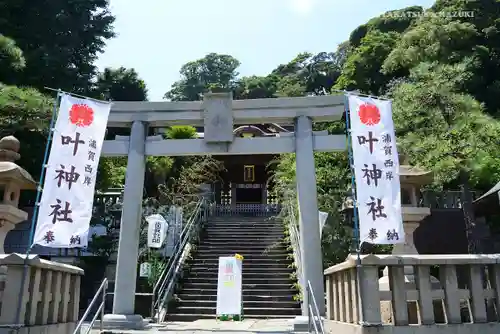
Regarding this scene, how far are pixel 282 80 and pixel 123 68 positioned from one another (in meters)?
23.0

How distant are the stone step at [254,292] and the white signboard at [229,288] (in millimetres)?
A: 1338

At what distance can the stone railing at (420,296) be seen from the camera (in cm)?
494

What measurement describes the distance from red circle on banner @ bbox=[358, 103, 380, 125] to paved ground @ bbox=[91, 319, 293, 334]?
4.17 metres

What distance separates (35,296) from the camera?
523 centimetres

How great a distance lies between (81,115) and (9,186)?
1664 millimetres

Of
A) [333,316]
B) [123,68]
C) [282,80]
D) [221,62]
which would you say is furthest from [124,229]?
[221,62]

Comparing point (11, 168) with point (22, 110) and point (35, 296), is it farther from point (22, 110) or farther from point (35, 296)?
point (22, 110)

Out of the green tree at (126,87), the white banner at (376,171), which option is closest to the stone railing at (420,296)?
the white banner at (376,171)

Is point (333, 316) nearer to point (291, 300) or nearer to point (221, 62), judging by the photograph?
point (291, 300)

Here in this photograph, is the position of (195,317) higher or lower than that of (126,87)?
lower

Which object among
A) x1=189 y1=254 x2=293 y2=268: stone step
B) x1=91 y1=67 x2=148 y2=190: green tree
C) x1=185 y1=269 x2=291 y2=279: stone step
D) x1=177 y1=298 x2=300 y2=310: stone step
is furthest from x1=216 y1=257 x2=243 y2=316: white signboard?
x1=91 y1=67 x2=148 y2=190: green tree

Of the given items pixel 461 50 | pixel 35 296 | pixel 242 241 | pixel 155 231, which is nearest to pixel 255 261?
pixel 242 241

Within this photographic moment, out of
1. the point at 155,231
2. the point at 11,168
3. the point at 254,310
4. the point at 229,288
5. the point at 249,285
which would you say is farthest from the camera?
the point at 249,285

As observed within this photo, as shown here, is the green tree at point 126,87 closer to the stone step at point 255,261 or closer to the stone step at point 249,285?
the stone step at point 255,261
